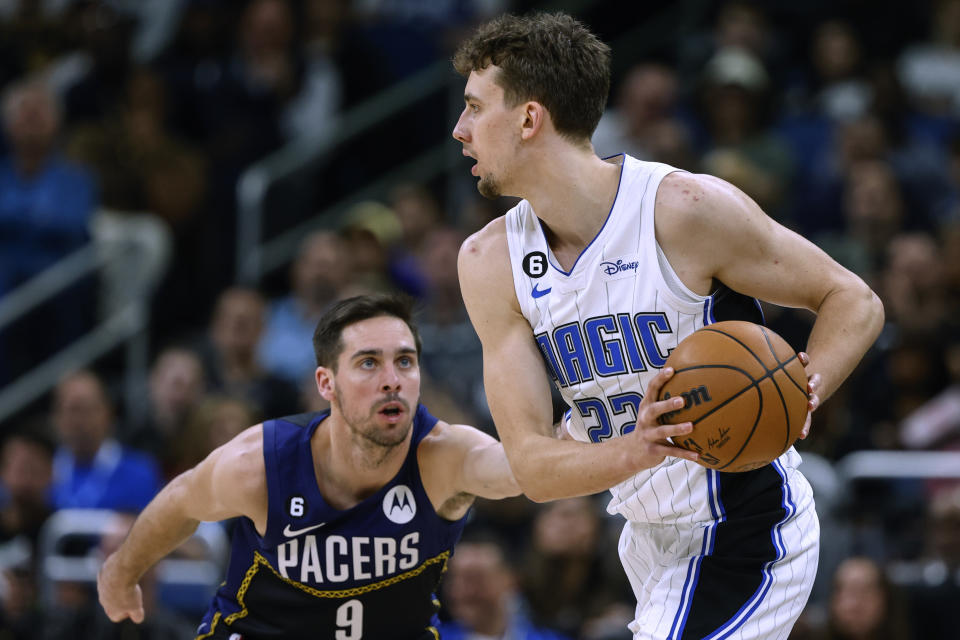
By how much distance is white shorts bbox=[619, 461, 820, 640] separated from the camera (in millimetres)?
4168

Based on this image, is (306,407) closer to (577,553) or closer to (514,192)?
(577,553)

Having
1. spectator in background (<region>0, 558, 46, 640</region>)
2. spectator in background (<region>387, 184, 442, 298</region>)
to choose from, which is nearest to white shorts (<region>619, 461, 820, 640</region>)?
spectator in background (<region>0, 558, 46, 640</region>)

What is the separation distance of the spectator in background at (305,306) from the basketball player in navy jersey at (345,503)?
12.5 ft

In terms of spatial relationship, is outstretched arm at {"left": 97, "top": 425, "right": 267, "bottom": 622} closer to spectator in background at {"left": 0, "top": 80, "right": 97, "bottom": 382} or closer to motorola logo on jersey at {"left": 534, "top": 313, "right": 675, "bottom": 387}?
motorola logo on jersey at {"left": 534, "top": 313, "right": 675, "bottom": 387}

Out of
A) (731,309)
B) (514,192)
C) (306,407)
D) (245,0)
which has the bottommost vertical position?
(731,309)

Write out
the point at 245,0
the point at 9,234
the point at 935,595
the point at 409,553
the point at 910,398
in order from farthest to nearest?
the point at 245,0
the point at 9,234
the point at 910,398
the point at 935,595
the point at 409,553

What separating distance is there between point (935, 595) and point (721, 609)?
141 inches

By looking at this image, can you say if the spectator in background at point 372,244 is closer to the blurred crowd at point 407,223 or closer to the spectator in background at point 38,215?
the blurred crowd at point 407,223

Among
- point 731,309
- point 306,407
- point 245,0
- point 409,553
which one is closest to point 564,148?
point 731,309

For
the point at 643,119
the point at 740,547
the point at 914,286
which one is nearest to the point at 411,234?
the point at 643,119

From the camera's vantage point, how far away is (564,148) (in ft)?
14.1

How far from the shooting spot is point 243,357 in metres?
9.38

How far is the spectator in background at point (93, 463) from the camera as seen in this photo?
881 cm

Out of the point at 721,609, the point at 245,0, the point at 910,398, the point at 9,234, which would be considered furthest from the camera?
the point at 245,0
